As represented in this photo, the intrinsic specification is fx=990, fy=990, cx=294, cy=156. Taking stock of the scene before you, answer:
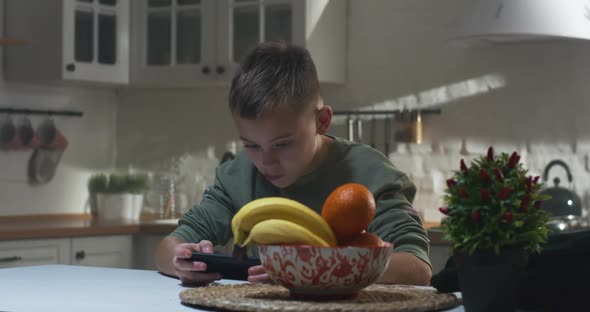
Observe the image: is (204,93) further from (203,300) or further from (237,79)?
(203,300)

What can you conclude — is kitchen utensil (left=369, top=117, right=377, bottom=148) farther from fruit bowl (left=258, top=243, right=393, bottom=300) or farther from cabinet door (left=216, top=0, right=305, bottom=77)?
fruit bowl (left=258, top=243, right=393, bottom=300)

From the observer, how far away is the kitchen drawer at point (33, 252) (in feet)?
13.0

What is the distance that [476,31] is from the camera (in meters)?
3.64

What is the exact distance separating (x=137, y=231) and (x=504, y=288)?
10.8ft

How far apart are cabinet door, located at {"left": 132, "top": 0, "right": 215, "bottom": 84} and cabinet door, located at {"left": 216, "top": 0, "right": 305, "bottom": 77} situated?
0.06 m

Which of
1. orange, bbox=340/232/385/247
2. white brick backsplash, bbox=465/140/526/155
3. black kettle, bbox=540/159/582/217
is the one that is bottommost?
black kettle, bbox=540/159/582/217

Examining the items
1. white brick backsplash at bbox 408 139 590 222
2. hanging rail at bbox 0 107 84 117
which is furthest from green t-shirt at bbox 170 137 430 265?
hanging rail at bbox 0 107 84 117

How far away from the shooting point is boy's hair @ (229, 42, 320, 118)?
1797 mm

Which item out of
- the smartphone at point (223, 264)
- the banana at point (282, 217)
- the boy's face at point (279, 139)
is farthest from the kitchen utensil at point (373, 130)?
the banana at point (282, 217)

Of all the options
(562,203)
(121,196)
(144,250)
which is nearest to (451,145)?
(562,203)

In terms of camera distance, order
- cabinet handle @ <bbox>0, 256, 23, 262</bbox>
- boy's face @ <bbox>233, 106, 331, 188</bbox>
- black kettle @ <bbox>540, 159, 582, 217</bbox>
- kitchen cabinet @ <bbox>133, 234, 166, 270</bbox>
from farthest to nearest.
Answer: 1. kitchen cabinet @ <bbox>133, 234, 166, 270</bbox>
2. cabinet handle @ <bbox>0, 256, 23, 262</bbox>
3. black kettle @ <bbox>540, 159, 582, 217</bbox>
4. boy's face @ <bbox>233, 106, 331, 188</bbox>

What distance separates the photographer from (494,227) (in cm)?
129

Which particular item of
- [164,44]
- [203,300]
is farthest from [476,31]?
[203,300]

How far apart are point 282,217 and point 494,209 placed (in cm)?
32
